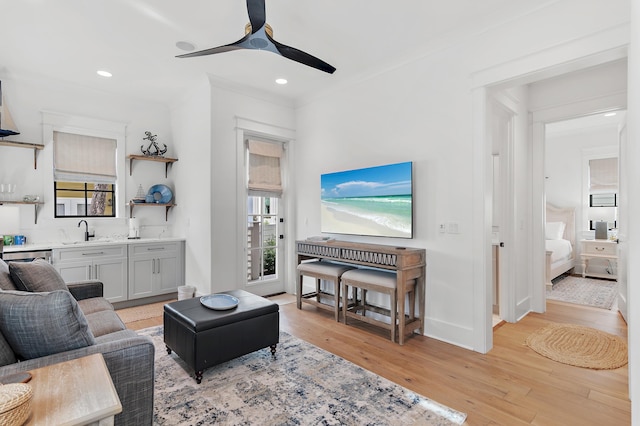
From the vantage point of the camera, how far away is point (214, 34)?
3.09 metres

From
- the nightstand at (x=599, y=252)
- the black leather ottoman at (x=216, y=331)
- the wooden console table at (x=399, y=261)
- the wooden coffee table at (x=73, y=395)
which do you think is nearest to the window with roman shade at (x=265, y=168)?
the wooden console table at (x=399, y=261)

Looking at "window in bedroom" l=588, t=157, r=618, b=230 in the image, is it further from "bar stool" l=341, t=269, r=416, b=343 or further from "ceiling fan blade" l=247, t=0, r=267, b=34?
"ceiling fan blade" l=247, t=0, r=267, b=34

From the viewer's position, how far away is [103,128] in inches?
182

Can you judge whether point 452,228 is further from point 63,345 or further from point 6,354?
point 6,354

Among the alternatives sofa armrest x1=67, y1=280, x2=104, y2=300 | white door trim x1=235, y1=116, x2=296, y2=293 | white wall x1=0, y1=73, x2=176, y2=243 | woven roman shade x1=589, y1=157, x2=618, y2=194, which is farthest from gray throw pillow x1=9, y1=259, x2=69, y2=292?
woven roman shade x1=589, y1=157, x2=618, y2=194

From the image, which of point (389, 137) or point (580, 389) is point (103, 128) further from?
point (580, 389)

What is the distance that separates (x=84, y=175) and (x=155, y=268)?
1574 mm

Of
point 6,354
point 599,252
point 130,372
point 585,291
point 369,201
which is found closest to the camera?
point 6,354

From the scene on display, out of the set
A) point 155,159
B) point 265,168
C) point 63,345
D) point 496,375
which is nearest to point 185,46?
point 265,168

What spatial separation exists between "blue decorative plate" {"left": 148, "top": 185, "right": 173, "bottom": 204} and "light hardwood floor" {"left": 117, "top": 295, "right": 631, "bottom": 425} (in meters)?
1.88

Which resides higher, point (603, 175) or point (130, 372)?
point (603, 175)

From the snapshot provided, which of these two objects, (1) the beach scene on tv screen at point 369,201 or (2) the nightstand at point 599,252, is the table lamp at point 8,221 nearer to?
(1) the beach scene on tv screen at point 369,201

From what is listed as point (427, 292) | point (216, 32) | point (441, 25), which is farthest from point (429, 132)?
point (216, 32)

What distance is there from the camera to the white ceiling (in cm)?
268
